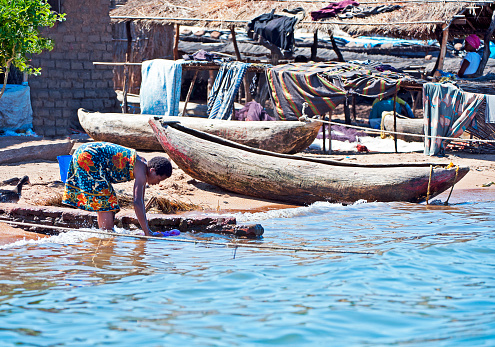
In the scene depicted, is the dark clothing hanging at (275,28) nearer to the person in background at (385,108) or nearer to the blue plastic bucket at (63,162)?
the person in background at (385,108)

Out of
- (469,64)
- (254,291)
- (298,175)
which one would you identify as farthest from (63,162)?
(469,64)

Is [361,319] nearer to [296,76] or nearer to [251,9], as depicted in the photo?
[296,76]

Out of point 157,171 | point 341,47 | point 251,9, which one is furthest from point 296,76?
point 341,47

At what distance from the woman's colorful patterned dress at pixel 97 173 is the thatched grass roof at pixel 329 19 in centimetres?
914

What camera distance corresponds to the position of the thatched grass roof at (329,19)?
1276 cm

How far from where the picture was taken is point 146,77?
40.4 feet

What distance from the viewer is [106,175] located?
4934 millimetres

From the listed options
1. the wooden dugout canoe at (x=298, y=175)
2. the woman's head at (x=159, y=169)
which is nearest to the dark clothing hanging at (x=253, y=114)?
the wooden dugout canoe at (x=298, y=175)

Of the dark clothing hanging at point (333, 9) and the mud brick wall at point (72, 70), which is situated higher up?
the dark clothing hanging at point (333, 9)

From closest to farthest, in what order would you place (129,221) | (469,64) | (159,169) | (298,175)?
1. (159,169)
2. (129,221)
3. (298,175)
4. (469,64)

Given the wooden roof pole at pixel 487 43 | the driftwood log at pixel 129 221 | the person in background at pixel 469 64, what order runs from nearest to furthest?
the driftwood log at pixel 129 221 < the wooden roof pole at pixel 487 43 < the person in background at pixel 469 64

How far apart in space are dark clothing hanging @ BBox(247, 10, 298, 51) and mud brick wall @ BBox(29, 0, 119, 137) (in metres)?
3.49

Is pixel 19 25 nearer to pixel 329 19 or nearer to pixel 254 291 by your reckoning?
pixel 254 291

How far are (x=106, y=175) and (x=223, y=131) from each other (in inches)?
204
